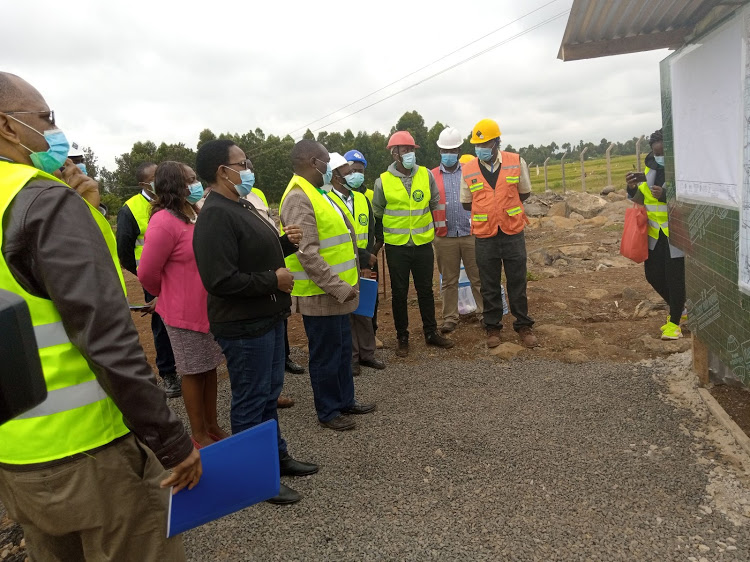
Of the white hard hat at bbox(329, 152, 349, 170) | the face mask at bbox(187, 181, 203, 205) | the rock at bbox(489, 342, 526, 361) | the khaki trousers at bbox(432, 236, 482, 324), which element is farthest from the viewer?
the khaki trousers at bbox(432, 236, 482, 324)

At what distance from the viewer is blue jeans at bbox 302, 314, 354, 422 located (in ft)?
12.6

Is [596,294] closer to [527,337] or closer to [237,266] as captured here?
[527,337]

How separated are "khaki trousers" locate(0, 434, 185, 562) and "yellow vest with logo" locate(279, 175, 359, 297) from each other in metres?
2.22

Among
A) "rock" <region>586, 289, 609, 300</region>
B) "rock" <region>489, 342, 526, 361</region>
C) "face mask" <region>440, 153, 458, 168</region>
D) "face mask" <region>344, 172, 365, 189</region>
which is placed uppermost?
"face mask" <region>440, 153, 458, 168</region>

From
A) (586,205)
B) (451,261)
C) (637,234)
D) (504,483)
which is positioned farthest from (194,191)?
(586,205)

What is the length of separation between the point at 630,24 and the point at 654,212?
194cm

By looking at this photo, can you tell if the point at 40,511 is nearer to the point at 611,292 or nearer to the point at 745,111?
the point at 745,111

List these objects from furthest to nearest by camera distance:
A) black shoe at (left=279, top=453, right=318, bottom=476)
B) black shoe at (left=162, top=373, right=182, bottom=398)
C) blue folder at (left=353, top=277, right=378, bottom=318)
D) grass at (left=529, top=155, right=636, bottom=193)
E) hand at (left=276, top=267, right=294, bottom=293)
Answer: grass at (left=529, top=155, right=636, bottom=193) → black shoe at (left=162, top=373, right=182, bottom=398) → blue folder at (left=353, top=277, right=378, bottom=318) → black shoe at (left=279, top=453, right=318, bottom=476) → hand at (left=276, top=267, right=294, bottom=293)

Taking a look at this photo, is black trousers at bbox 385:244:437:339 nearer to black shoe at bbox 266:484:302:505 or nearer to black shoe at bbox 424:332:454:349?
black shoe at bbox 424:332:454:349

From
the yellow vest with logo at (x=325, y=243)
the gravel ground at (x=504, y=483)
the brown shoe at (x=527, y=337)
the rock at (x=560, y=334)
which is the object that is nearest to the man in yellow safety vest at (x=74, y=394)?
the gravel ground at (x=504, y=483)

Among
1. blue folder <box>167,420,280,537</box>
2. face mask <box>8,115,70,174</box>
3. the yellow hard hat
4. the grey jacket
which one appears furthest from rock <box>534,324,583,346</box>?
face mask <box>8,115,70,174</box>

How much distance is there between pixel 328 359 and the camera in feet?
12.8

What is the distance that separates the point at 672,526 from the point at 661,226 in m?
3.29

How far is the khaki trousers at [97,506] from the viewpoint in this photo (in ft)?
5.00
